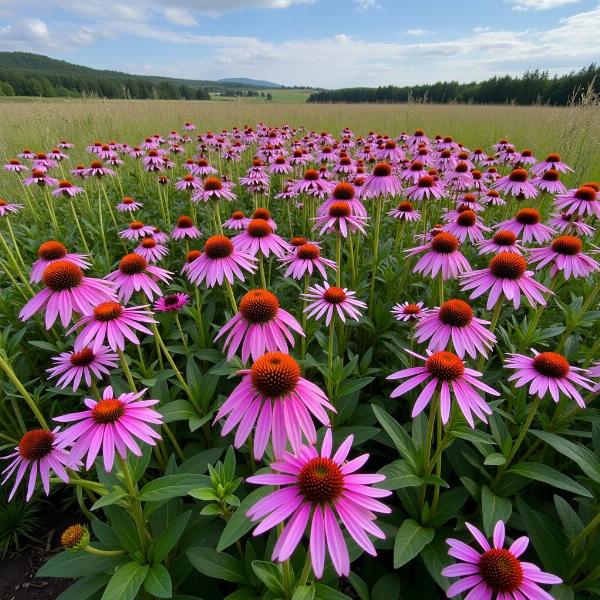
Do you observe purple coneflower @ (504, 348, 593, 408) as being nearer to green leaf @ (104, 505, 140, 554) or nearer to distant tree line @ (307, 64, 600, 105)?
green leaf @ (104, 505, 140, 554)

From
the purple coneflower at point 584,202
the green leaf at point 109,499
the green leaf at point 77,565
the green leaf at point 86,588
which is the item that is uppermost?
the purple coneflower at point 584,202

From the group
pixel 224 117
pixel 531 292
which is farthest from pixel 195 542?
pixel 224 117

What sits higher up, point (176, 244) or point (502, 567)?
point (502, 567)

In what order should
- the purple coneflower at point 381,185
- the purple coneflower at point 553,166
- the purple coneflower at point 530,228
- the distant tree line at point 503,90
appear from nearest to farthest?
the purple coneflower at point 530,228
the purple coneflower at point 381,185
the purple coneflower at point 553,166
the distant tree line at point 503,90

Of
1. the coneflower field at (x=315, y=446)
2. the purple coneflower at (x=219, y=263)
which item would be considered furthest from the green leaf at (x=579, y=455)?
the purple coneflower at (x=219, y=263)

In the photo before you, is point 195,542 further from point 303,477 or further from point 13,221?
point 13,221

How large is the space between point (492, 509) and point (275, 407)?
121cm

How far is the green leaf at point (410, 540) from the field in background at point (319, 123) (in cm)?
593

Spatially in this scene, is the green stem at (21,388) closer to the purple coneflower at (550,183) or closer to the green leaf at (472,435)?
the green leaf at (472,435)

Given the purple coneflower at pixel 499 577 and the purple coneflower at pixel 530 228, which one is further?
the purple coneflower at pixel 530 228

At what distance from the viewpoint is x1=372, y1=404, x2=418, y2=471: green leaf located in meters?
→ 1.64

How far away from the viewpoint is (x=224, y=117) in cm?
1233

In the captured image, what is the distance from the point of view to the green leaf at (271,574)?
4.06 feet

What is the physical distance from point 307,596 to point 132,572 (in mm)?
754
